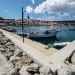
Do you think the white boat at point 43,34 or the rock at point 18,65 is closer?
the rock at point 18,65

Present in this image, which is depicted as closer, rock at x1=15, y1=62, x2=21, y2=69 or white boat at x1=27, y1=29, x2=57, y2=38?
rock at x1=15, y1=62, x2=21, y2=69

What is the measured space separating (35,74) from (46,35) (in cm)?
2693

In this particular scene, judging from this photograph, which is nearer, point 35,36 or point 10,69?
point 10,69

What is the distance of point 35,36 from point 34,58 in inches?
974

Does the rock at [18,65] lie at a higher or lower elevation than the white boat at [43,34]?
higher

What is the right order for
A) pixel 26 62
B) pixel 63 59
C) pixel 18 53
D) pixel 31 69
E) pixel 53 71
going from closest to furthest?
pixel 53 71 < pixel 31 69 < pixel 63 59 < pixel 26 62 < pixel 18 53

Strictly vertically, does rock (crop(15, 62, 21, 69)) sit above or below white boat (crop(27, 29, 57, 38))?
above

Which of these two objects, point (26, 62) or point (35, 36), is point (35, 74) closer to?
point (26, 62)

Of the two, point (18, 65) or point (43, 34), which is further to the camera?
point (43, 34)

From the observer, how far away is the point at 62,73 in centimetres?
463

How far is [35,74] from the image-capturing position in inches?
207

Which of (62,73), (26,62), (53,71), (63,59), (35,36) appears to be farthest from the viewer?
(35,36)

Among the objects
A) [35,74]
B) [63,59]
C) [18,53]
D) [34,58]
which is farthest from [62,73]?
[18,53]

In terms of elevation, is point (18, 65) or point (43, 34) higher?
point (18, 65)
